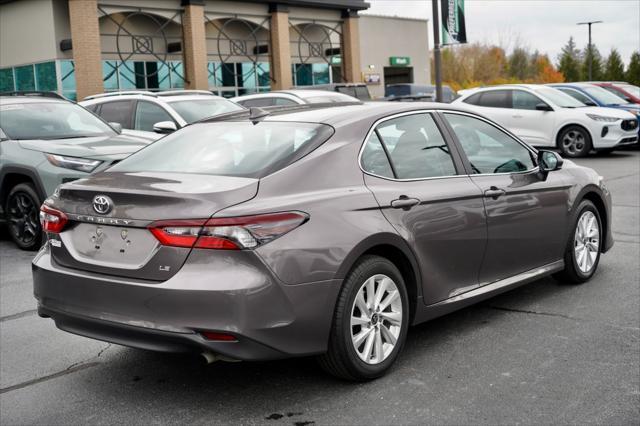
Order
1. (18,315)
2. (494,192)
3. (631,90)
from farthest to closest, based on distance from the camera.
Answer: (631,90) < (18,315) < (494,192)

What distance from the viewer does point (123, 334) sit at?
162 inches

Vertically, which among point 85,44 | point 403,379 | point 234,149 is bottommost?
point 403,379

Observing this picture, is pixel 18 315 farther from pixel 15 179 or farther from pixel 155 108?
pixel 155 108

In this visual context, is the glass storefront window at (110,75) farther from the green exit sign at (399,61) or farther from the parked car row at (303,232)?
the parked car row at (303,232)

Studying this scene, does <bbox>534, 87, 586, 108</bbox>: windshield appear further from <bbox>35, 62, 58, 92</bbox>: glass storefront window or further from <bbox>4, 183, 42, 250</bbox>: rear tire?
<bbox>35, 62, 58, 92</bbox>: glass storefront window

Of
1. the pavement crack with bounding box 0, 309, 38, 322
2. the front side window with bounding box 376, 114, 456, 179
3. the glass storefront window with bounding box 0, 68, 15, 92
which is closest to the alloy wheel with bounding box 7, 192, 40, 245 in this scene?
the pavement crack with bounding box 0, 309, 38, 322

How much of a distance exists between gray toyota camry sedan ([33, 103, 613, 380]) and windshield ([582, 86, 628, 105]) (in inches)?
630

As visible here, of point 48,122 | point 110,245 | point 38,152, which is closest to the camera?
point 110,245

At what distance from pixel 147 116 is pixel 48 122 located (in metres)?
3.15

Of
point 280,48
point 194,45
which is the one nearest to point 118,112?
point 194,45

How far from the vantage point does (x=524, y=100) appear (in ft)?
62.0

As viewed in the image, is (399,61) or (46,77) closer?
(46,77)

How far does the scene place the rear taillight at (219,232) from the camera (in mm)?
3922

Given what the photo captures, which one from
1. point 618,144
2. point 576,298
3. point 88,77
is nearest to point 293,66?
point 88,77
